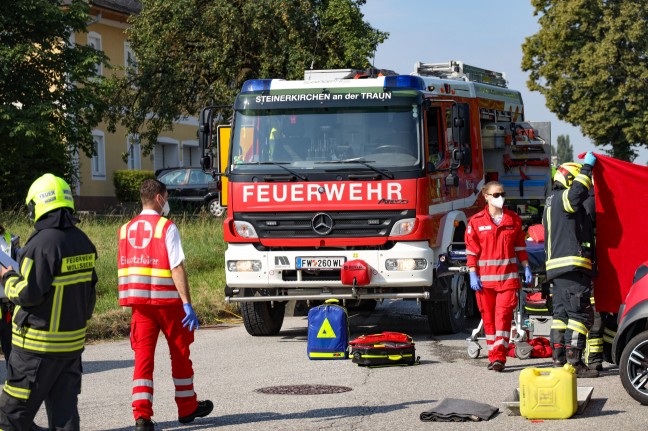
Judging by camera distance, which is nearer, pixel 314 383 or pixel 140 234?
pixel 140 234

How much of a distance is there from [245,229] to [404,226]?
186cm

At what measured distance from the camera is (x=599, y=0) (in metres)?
58.2

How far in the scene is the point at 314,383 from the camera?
10430 mm

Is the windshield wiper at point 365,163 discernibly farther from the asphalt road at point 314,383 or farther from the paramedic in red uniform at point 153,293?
the paramedic in red uniform at point 153,293

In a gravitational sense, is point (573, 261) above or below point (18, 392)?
above

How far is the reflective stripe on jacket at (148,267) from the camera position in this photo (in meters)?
8.15

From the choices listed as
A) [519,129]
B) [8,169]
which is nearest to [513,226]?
[519,129]

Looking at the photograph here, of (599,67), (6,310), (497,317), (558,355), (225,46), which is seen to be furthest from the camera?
(599,67)

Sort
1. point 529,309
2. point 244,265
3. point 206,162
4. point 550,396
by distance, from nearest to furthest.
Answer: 1. point 550,396
2. point 529,309
3. point 244,265
4. point 206,162

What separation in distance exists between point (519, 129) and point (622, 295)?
780 centimetres

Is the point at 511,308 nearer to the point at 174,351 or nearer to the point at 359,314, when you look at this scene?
the point at 174,351

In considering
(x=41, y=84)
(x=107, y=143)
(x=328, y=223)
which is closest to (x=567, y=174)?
(x=328, y=223)

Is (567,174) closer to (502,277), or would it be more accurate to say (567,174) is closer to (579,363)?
(502,277)

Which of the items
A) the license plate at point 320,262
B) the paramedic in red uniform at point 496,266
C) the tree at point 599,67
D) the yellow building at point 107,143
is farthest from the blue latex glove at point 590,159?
the tree at point 599,67
